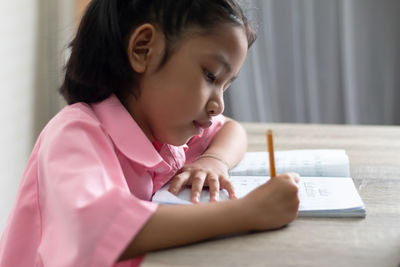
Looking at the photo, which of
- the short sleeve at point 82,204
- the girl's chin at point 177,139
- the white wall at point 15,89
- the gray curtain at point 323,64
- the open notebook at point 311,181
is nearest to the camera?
the short sleeve at point 82,204

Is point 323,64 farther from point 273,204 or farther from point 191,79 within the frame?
point 273,204

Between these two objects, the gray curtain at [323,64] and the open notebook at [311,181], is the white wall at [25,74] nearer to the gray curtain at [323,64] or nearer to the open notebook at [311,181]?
the gray curtain at [323,64]

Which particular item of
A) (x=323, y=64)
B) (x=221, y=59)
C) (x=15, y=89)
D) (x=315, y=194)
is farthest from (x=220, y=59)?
(x=323, y=64)

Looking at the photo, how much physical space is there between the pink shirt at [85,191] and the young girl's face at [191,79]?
0.06 metres

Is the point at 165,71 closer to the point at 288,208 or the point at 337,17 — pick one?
the point at 288,208

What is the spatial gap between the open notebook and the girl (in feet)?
0.12

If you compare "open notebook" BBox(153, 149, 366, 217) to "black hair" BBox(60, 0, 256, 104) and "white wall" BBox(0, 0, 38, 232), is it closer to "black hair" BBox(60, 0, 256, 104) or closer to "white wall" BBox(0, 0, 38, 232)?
"black hair" BBox(60, 0, 256, 104)

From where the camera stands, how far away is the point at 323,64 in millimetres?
2238

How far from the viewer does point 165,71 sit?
2.89 feet

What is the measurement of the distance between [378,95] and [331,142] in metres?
1.00

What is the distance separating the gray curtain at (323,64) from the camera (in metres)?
2.15

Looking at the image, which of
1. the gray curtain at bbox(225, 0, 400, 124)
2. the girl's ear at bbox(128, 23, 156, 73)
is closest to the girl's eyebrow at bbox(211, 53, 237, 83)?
the girl's ear at bbox(128, 23, 156, 73)

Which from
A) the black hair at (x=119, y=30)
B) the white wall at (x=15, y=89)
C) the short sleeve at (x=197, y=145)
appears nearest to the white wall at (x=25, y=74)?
the white wall at (x=15, y=89)

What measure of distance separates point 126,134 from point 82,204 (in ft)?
0.76
